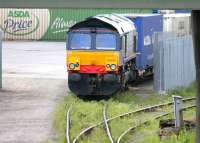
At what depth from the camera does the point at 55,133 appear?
16141mm

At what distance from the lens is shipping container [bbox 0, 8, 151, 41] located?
1987 inches

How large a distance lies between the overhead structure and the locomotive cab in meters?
12.8

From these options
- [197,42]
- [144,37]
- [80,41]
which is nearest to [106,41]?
[80,41]

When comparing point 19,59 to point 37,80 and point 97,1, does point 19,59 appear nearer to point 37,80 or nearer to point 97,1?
point 37,80

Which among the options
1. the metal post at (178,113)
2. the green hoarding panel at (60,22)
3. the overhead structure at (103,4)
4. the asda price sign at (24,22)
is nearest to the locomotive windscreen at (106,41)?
the metal post at (178,113)

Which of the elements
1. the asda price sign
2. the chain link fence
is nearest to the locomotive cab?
the chain link fence

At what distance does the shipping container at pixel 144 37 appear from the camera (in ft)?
86.8

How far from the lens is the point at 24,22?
5075 cm

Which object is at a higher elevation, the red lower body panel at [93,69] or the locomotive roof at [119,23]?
the locomotive roof at [119,23]

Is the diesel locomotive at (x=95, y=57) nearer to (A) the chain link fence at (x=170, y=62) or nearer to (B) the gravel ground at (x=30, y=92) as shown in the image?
(B) the gravel ground at (x=30, y=92)

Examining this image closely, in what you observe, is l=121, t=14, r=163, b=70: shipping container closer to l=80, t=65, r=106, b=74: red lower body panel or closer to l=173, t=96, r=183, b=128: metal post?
l=80, t=65, r=106, b=74: red lower body panel

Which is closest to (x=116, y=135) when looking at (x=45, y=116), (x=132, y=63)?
(x=45, y=116)

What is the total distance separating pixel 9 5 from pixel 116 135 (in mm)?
7532

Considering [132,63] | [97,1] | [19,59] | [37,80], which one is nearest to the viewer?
[97,1]
